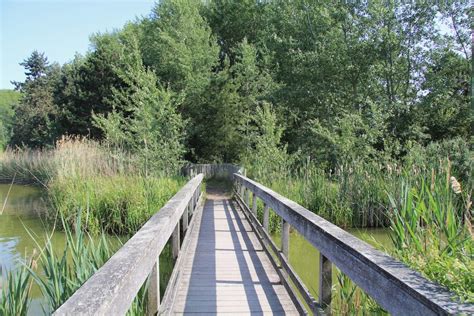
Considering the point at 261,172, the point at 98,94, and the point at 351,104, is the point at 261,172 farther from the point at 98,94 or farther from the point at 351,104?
the point at 98,94

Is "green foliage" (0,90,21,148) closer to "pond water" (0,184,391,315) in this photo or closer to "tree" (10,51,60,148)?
"tree" (10,51,60,148)

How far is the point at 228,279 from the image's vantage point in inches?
181

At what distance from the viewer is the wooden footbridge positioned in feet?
5.05

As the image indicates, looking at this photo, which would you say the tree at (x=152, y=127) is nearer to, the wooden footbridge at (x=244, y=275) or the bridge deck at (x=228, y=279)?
the wooden footbridge at (x=244, y=275)

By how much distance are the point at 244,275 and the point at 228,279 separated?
222 millimetres

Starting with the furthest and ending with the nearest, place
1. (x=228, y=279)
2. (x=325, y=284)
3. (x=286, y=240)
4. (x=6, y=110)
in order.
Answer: (x=6, y=110) → (x=228, y=279) → (x=286, y=240) → (x=325, y=284)

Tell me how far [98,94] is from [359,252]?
30786 millimetres

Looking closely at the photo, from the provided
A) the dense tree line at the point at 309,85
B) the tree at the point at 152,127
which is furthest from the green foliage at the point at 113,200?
the dense tree line at the point at 309,85

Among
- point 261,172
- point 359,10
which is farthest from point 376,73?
point 261,172

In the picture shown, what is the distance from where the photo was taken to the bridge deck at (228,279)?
12.2 ft

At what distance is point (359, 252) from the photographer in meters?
2.02

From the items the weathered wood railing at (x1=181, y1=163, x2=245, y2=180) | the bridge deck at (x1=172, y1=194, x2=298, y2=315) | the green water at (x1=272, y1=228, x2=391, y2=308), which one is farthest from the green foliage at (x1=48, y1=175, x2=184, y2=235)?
the weathered wood railing at (x1=181, y1=163, x2=245, y2=180)

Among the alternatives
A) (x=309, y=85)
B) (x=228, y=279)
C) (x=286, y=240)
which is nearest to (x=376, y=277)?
(x=286, y=240)

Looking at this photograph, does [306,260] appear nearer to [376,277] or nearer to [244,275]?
[244,275]
